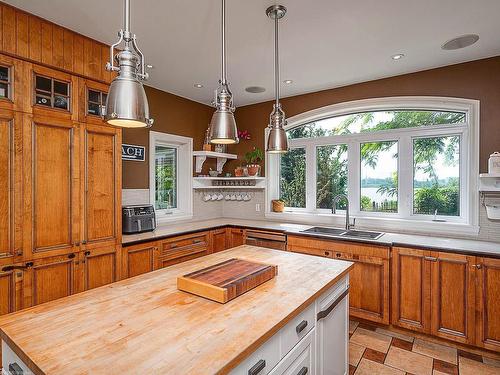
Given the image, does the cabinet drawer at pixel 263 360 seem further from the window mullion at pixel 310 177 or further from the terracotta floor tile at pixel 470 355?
the window mullion at pixel 310 177

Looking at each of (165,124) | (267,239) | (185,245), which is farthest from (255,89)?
(185,245)

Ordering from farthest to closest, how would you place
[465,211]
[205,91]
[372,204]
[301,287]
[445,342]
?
[205,91] → [372,204] → [465,211] → [445,342] → [301,287]

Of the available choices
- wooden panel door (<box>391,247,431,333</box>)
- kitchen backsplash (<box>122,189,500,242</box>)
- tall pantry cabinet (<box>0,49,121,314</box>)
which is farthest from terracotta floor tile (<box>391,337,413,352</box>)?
tall pantry cabinet (<box>0,49,121,314</box>)

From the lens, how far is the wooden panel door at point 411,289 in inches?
103

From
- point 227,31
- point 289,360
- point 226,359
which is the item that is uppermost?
point 227,31

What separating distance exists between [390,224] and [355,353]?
151cm

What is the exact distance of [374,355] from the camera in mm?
2479

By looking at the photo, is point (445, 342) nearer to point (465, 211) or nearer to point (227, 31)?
point (465, 211)

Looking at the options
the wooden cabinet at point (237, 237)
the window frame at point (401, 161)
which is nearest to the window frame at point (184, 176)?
the wooden cabinet at point (237, 237)

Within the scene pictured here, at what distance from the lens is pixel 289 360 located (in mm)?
1297

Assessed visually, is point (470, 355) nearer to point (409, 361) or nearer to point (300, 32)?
point (409, 361)

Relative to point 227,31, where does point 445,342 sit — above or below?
below

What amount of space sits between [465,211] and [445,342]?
1.35 meters

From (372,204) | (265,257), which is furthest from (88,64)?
(372,204)
